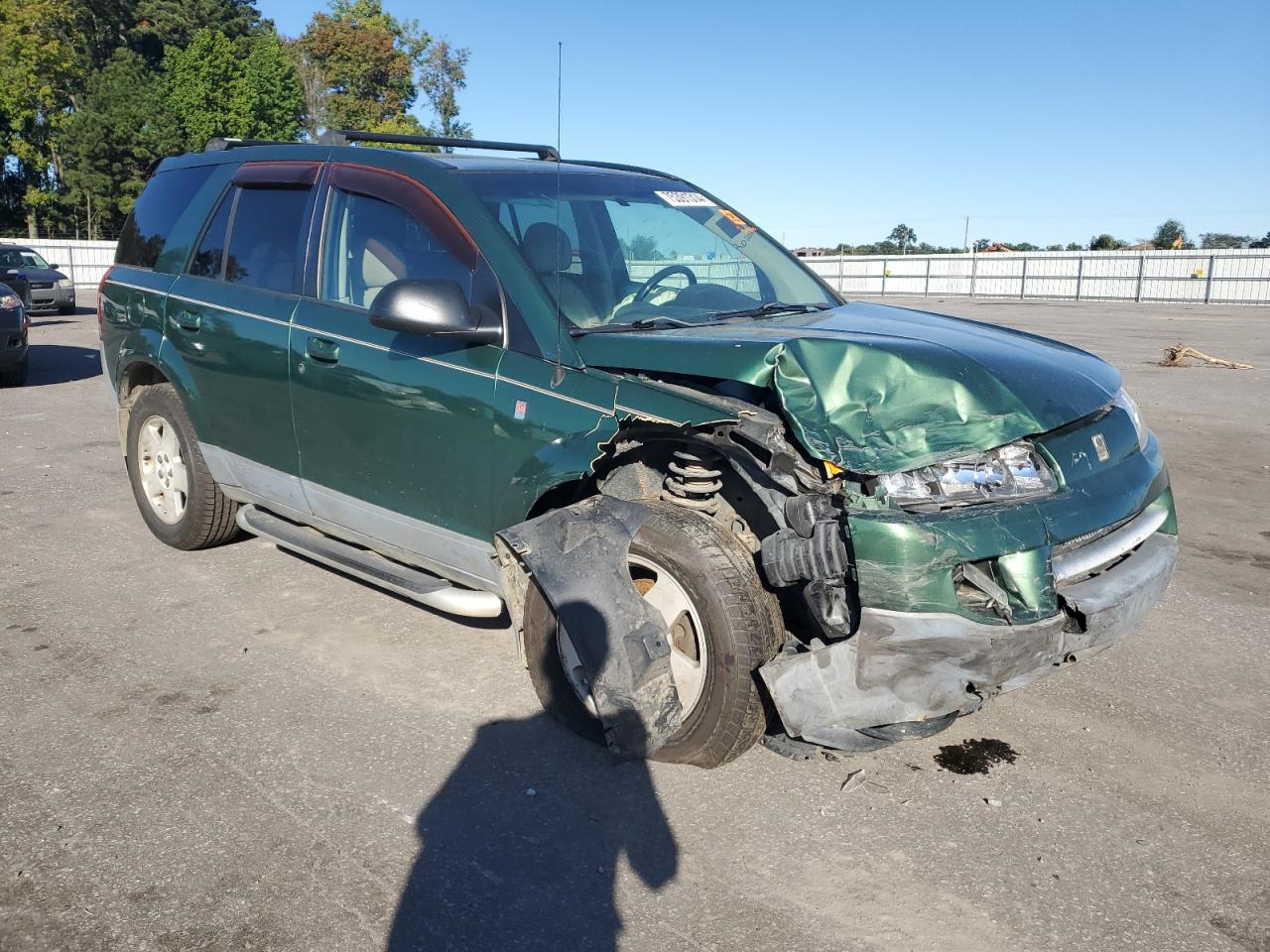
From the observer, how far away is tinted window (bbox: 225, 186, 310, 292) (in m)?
4.62

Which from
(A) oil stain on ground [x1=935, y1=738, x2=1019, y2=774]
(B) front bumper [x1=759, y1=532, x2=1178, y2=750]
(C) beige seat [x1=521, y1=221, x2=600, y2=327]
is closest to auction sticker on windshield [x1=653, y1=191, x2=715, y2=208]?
(C) beige seat [x1=521, y1=221, x2=600, y2=327]

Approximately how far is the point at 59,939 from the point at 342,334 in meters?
2.38

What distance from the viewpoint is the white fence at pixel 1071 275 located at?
111 ft

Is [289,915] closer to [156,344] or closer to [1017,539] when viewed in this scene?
[1017,539]

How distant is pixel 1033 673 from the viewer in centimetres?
304

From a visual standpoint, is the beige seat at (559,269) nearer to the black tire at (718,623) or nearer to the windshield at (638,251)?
the windshield at (638,251)

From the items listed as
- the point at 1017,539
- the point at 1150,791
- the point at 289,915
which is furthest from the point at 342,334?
the point at 1150,791

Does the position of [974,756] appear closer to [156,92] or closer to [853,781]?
[853,781]

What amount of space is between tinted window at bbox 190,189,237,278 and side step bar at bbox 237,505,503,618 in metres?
1.18

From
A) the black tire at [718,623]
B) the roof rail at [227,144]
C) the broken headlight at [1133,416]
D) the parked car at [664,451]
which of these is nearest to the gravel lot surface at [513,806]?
the black tire at [718,623]

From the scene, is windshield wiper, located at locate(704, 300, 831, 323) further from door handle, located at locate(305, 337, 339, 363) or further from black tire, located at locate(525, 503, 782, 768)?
door handle, located at locate(305, 337, 339, 363)

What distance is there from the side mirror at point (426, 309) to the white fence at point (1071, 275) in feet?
95.1

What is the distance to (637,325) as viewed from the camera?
376cm

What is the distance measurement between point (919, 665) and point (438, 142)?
11.6ft
